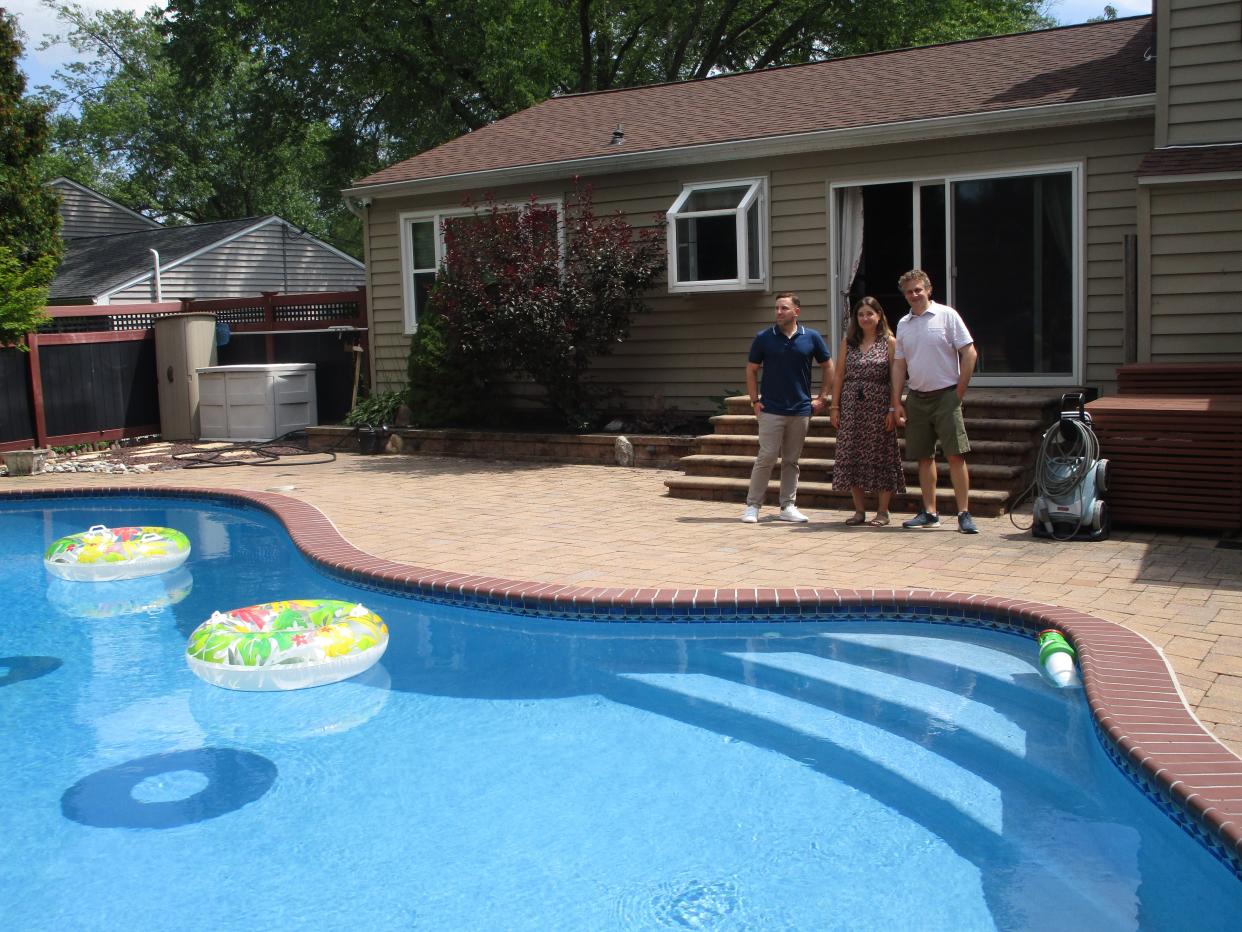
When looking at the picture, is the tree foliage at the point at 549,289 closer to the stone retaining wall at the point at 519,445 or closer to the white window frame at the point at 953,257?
the stone retaining wall at the point at 519,445

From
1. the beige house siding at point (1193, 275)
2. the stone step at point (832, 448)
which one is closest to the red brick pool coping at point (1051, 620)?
the stone step at point (832, 448)

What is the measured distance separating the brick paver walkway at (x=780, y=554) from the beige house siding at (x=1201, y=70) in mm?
3459

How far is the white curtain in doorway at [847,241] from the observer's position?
35.7 feet

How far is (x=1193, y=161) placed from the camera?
8.24 m

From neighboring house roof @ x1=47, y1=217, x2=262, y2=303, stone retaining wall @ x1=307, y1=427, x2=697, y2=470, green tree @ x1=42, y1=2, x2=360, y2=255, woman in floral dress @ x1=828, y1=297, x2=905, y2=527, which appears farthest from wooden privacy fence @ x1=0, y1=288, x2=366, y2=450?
green tree @ x1=42, y1=2, x2=360, y2=255

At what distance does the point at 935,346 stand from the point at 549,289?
16.5 ft

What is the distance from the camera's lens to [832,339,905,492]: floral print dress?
25.6ft

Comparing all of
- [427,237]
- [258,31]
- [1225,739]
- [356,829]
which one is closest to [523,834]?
Answer: [356,829]

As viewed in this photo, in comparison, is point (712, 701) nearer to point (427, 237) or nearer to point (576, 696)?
point (576, 696)

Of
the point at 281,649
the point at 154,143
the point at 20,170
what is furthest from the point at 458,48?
the point at 154,143

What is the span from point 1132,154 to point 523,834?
8.08 m

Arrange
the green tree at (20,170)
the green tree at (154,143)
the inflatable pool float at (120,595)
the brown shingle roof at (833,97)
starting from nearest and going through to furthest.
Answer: the inflatable pool float at (120,595) < the brown shingle roof at (833,97) < the green tree at (20,170) < the green tree at (154,143)

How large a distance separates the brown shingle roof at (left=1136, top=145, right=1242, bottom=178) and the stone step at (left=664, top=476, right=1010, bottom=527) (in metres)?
2.66

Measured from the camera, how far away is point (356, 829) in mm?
4191
